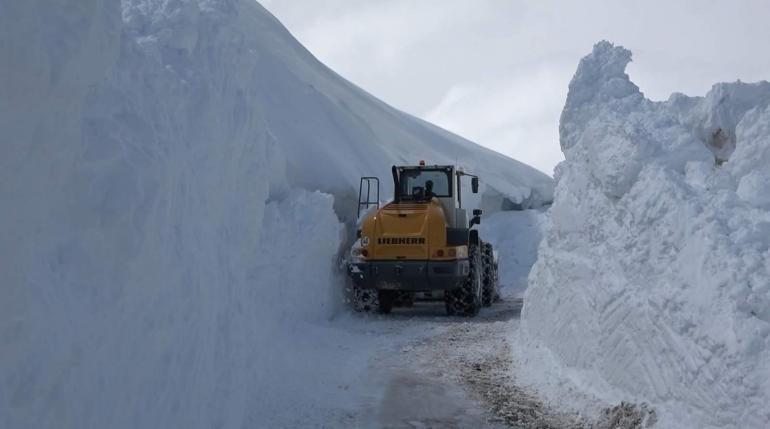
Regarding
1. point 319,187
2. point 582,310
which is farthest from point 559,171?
point 319,187

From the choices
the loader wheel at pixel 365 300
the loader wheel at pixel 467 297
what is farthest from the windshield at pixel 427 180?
the loader wheel at pixel 365 300

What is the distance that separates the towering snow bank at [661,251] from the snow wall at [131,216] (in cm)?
293

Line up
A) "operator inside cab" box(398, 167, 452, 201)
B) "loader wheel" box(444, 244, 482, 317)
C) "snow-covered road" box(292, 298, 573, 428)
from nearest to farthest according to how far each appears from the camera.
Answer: "snow-covered road" box(292, 298, 573, 428), "loader wheel" box(444, 244, 482, 317), "operator inside cab" box(398, 167, 452, 201)

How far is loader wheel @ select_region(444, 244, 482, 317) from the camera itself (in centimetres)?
1334

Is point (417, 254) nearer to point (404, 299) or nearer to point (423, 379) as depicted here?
point (404, 299)

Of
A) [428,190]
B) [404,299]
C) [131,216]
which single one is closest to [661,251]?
[131,216]

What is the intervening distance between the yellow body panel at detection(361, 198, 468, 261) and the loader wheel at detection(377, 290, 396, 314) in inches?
40.3

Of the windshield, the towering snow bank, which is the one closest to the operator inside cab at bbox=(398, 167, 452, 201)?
the windshield

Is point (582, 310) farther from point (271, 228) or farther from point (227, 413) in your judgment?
point (271, 228)

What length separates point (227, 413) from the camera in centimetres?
494

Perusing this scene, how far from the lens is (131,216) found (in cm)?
359

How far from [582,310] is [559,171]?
2.47 metres

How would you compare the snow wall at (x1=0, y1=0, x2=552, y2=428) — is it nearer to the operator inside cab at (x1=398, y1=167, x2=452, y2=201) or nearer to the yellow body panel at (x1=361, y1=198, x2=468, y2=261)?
the yellow body panel at (x1=361, y1=198, x2=468, y2=261)

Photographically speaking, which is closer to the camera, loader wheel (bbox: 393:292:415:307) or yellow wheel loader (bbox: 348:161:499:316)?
yellow wheel loader (bbox: 348:161:499:316)
